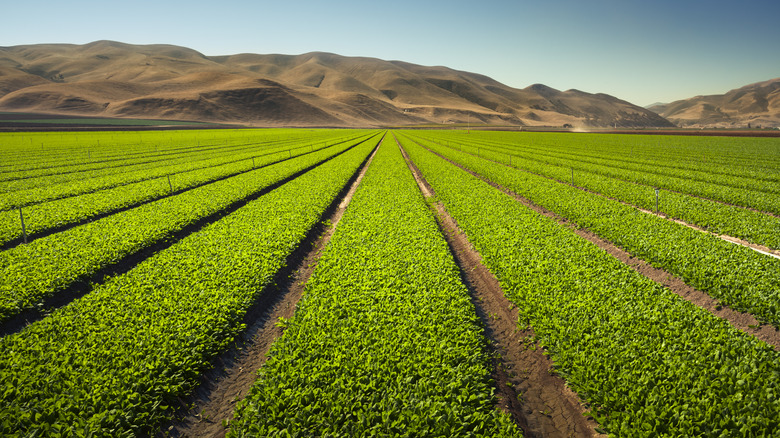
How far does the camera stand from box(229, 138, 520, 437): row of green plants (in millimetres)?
4691

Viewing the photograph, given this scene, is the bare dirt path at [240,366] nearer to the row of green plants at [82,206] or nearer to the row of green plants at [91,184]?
the row of green plants at [82,206]

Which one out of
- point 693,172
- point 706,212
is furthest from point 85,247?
point 693,172

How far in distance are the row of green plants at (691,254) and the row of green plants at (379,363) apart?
6.16 metres

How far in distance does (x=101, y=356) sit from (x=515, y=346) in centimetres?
762

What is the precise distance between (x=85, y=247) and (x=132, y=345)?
7169 mm

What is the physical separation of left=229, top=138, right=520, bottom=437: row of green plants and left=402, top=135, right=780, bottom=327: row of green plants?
20.2 ft

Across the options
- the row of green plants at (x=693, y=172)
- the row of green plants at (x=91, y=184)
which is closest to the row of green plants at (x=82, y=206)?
the row of green plants at (x=91, y=184)

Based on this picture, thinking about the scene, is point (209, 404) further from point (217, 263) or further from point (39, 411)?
point (217, 263)

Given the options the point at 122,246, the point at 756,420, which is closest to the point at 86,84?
the point at 122,246

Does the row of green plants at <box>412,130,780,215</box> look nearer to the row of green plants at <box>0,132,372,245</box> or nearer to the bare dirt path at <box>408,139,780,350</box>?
the bare dirt path at <box>408,139,780,350</box>

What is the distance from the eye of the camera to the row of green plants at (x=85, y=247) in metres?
8.50

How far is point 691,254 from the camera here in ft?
32.9

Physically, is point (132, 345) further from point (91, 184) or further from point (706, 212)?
point (91, 184)

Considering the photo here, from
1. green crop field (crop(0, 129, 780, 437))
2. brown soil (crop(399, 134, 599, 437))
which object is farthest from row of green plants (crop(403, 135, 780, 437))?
brown soil (crop(399, 134, 599, 437))
